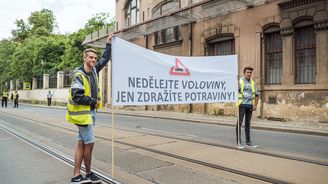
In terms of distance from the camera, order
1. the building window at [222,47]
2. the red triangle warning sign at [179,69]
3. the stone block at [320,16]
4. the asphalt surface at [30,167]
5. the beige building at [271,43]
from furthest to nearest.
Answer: the building window at [222,47], the beige building at [271,43], the stone block at [320,16], the red triangle warning sign at [179,69], the asphalt surface at [30,167]

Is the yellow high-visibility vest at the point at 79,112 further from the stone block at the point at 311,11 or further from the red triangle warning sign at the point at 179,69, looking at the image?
the stone block at the point at 311,11

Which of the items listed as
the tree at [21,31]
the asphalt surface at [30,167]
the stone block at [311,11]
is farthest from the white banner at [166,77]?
the tree at [21,31]

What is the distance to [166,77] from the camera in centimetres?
609

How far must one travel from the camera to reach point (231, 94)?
7.61 metres

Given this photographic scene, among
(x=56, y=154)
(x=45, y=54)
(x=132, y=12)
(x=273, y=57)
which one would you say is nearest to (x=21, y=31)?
(x=45, y=54)

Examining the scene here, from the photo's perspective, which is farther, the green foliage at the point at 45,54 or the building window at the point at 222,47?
the green foliage at the point at 45,54

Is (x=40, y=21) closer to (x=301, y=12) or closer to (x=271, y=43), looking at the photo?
(x=271, y=43)

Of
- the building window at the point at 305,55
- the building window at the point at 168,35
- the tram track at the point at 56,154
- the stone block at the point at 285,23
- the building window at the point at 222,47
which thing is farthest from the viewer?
the building window at the point at 168,35

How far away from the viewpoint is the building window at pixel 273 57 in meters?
16.2

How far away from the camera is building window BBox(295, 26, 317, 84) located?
1471 centimetres

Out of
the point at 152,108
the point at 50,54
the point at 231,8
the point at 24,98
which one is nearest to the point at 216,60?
the point at 231,8

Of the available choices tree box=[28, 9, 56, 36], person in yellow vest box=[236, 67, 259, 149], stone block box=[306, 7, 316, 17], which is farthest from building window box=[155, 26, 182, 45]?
tree box=[28, 9, 56, 36]

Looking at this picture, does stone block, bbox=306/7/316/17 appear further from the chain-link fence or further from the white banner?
the chain-link fence

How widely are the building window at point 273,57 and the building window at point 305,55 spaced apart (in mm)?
1001
